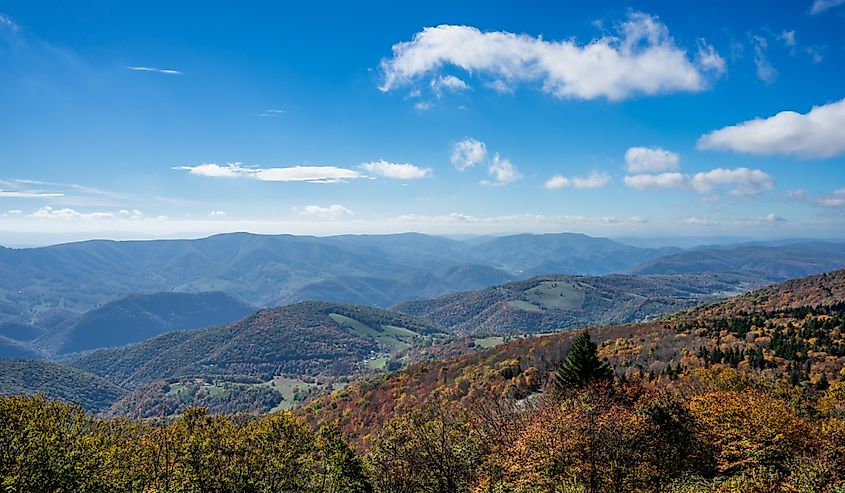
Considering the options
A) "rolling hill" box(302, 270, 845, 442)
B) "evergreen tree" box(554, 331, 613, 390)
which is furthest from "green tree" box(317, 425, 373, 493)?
"evergreen tree" box(554, 331, 613, 390)

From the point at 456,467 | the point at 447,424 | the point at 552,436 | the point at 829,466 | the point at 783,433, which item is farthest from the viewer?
the point at 447,424

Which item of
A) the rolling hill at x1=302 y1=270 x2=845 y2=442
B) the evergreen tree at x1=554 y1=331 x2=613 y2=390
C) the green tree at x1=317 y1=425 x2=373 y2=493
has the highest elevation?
the evergreen tree at x1=554 y1=331 x2=613 y2=390

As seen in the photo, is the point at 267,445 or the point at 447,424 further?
the point at 447,424

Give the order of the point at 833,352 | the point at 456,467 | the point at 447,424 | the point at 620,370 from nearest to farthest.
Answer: the point at 456,467 < the point at 447,424 < the point at 833,352 < the point at 620,370

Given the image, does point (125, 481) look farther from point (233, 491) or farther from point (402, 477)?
point (402, 477)

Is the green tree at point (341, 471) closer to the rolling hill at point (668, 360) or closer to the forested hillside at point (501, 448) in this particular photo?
the forested hillside at point (501, 448)

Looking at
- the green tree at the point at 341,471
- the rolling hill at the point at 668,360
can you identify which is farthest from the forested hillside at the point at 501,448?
the rolling hill at the point at 668,360

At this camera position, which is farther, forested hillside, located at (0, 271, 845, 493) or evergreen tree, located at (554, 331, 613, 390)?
evergreen tree, located at (554, 331, 613, 390)

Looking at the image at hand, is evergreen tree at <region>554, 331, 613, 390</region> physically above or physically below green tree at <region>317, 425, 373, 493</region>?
above

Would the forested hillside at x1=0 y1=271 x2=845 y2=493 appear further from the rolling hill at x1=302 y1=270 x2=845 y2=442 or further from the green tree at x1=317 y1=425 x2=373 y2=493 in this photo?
the rolling hill at x1=302 y1=270 x2=845 y2=442

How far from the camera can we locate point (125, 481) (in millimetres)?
28547

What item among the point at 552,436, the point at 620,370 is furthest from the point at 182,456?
the point at 620,370

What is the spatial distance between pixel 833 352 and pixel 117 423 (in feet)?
318

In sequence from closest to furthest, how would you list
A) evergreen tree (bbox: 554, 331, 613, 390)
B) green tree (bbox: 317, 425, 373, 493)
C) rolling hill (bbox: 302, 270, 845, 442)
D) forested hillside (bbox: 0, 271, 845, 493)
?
forested hillside (bbox: 0, 271, 845, 493), green tree (bbox: 317, 425, 373, 493), evergreen tree (bbox: 554, 331, 613, 390), rolling hill (bbox: 302, 270, 845, 442)
